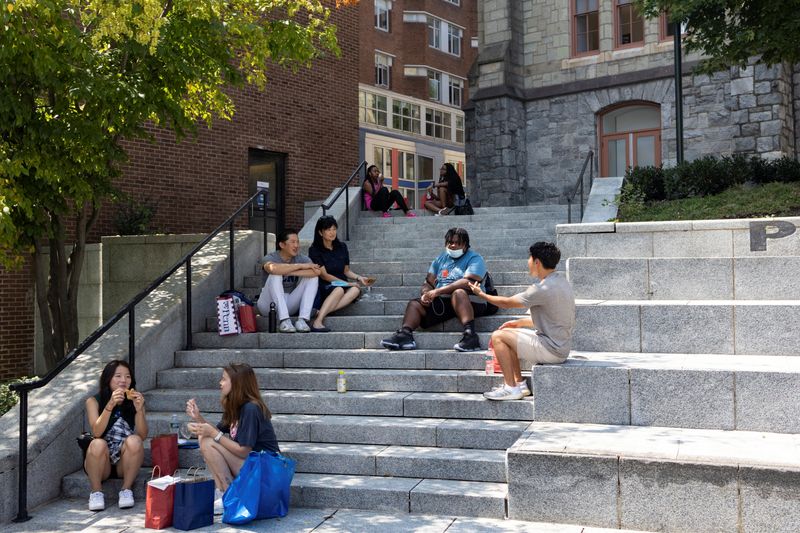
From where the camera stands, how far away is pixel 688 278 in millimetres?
8469

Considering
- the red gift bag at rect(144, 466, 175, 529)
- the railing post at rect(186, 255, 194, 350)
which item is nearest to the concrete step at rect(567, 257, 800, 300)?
the railing post at rect(186, 255, 194, 350)

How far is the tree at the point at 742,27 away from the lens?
11523 millimetres

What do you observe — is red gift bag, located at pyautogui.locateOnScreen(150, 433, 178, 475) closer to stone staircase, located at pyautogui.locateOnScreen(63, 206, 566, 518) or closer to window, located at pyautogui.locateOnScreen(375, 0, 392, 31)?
stone staircase, located at pyautogui.locateOnScreen(63, 206, 566, 518)

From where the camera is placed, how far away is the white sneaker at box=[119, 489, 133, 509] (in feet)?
21.7

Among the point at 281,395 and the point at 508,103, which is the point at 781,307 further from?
the point at 508,103

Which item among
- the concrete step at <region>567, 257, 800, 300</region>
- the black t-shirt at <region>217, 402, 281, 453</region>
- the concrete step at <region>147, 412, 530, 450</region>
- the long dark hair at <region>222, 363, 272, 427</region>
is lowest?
the concrete step at <region>147, 412, 530, 450</region>

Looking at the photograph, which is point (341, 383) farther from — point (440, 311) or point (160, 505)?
point (160, 505)

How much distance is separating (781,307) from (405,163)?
29.0m

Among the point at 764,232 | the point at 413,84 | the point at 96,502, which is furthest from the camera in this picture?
the point at 413,84

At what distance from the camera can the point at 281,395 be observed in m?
7.95

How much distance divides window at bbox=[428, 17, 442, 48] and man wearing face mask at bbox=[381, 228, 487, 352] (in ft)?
98.2

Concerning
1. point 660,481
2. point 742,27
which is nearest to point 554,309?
point 660,481

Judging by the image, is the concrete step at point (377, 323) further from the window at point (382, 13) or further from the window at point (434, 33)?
the window at point (434, 33)

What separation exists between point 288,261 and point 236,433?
3.53 m
